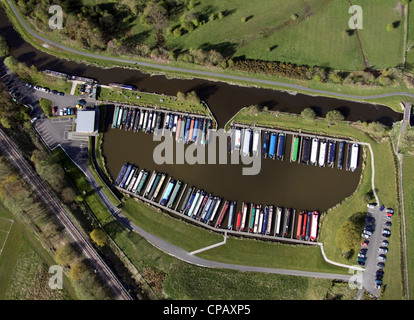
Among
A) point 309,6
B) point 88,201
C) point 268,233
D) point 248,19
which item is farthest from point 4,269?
point 309,6

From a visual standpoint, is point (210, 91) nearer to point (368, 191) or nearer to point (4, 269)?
point (368, 191)

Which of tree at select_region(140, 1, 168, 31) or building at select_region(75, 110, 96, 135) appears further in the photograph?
tree at select_region(140, 1, 168, 31)

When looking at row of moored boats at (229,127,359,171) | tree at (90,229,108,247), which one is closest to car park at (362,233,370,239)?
row of moored boats at (229,127,359,171)

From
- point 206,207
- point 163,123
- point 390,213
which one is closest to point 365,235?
point 390,213

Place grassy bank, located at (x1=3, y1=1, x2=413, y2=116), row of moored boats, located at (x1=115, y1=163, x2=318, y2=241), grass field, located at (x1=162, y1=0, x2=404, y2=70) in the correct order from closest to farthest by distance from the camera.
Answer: row of moored boats, located at (x1=115, y1=163, x2=318, y2=241)
grassy bank, located at (x1=3, y1=1, x2=413, y2=116)
grass field, located at (x1=162, y1=0, x2=404, y2=70)

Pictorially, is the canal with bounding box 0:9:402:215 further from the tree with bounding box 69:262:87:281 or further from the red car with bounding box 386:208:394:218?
the tree with bounding box 69:262:87:281

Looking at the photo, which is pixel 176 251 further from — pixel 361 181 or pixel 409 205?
pixel 409 205

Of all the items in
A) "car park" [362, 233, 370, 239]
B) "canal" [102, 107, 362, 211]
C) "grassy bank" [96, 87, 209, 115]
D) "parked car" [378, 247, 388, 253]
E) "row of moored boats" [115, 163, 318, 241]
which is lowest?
"parked car" [378, 247, 388, 253]

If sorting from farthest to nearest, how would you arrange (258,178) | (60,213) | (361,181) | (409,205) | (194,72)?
(194,72) → (258,178) → (60,213) → (361,181) → (409,205)
